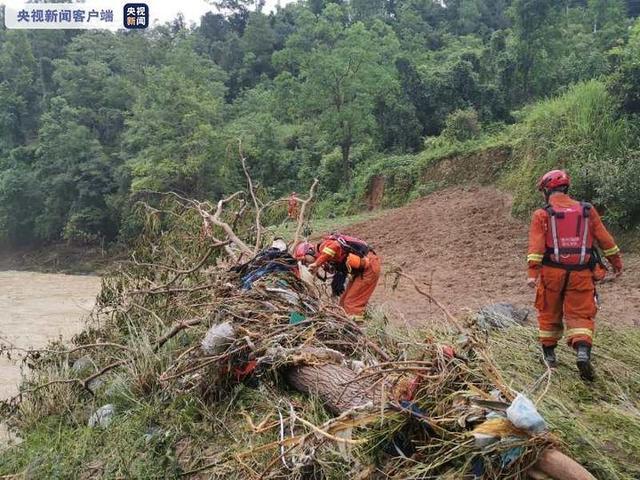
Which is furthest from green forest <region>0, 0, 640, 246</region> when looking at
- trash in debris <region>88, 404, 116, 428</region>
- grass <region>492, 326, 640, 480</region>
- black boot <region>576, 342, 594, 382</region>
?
black boot <region>576, 342, 594, 382</region>

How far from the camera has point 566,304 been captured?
413 cm

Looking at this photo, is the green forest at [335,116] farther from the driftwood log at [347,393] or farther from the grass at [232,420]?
the driftwood log at [347,393]

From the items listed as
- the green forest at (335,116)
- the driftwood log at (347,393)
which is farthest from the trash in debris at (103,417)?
the green forest at (335,116)

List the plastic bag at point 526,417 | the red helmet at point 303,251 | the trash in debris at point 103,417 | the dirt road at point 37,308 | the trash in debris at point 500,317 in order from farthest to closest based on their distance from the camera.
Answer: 1. the dirt road at point 37,308
2. the red helmet at point 303,251
3. the trash in debris at point 500,317
4. the trash in debris at point 103,417
5. the plastic bag at point 526,417

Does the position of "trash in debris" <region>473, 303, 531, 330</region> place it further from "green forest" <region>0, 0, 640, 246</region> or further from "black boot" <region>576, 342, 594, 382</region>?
"green forest" <region>0, 0, 640, 246</region>

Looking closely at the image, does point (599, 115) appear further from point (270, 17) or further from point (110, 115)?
point (270, 17)

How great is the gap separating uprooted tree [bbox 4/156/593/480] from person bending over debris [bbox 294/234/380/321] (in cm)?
27

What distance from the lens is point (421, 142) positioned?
21484mm

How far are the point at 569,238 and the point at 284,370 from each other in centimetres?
218

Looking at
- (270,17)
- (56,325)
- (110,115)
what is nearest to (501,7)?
(270,17)

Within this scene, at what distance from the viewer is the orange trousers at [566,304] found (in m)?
4.04

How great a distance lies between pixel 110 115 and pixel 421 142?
56.8ft

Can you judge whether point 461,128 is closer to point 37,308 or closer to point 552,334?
point 37,308

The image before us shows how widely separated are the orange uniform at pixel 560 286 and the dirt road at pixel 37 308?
5.17 meters
